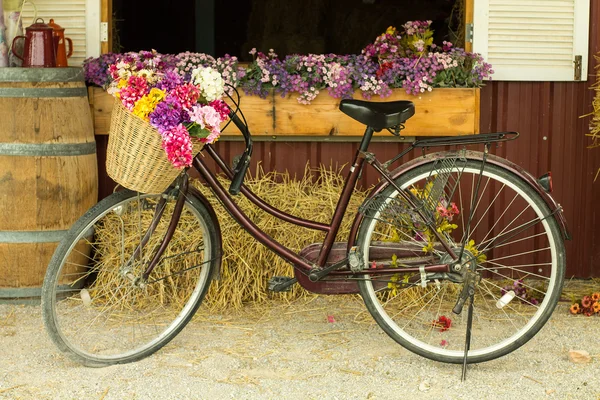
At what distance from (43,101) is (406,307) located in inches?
76.9

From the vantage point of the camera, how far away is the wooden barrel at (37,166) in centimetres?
459

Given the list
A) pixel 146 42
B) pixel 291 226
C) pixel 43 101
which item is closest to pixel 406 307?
pixel 291 226

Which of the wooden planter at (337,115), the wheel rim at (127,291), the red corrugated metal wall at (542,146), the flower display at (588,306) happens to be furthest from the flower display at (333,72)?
the flower display at (588,306)

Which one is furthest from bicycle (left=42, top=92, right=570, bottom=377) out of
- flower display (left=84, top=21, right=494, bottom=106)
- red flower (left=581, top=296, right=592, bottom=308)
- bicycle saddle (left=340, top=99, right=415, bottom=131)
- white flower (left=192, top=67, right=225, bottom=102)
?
flower display (left=84, top=21, right=494, bottom=106)

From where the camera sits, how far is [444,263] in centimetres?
380

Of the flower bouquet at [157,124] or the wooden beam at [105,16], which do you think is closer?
the flower bouquet at [157,124]

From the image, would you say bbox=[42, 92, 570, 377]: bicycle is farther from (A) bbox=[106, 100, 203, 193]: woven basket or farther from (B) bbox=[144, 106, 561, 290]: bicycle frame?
(A) bbox=[106, 100, 203, 193]: woven basket

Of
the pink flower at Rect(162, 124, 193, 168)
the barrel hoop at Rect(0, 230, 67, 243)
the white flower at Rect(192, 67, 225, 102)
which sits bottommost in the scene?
the barrel hoop at Rect(0, 230, 67, 243)

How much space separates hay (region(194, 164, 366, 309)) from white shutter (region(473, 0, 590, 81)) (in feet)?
3.32

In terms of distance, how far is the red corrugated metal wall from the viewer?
203 inches

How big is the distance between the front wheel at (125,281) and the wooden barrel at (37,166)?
174 millimetres

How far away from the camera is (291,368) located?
389 centimetres

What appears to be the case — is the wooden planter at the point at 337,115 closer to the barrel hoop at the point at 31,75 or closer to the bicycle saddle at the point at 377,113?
the barrel hoop at the point at 31,75

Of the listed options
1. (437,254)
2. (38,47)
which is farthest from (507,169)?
(38,47)
